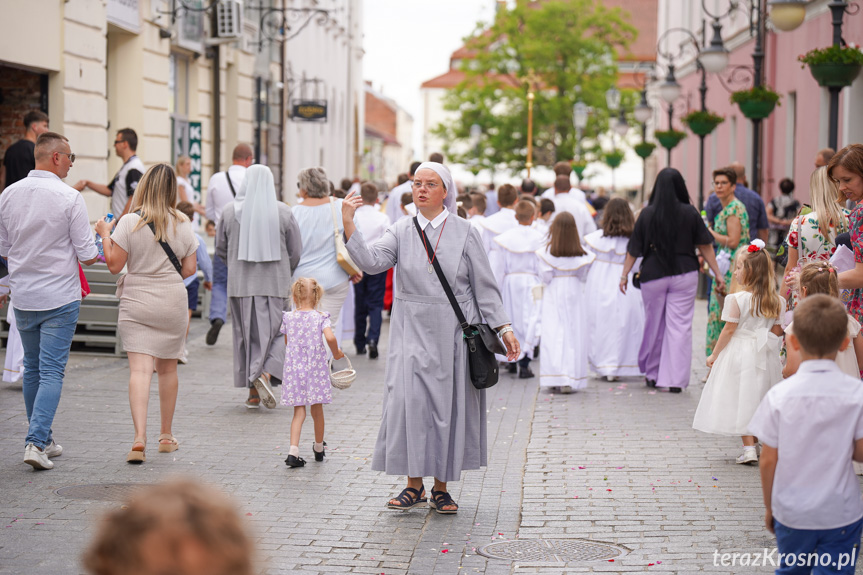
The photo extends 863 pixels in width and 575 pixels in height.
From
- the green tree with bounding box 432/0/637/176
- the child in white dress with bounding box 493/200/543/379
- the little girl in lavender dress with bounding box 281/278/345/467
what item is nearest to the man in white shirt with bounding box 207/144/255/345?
the child in white dress with bounding box 493/200/543/379

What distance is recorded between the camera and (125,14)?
53.4 feet

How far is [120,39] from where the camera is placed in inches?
666

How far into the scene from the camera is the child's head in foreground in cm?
396

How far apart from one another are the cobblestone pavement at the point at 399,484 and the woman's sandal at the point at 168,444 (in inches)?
3.3

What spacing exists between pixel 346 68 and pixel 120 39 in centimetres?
2477

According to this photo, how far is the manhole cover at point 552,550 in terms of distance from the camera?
5.50m

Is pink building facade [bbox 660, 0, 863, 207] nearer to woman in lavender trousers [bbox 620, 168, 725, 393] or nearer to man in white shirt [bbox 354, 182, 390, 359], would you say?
man in white shirt [bbox 354, 182, 390, 359]

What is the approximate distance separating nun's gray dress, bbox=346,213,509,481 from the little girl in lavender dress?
1.28m

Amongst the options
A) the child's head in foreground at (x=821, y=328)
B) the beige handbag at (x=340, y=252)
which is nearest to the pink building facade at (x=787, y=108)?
the beige handbag at (x=340, y=252)

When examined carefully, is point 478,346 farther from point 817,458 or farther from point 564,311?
point 564,311

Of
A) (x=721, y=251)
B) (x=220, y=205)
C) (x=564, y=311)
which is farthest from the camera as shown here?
(x=220, y=205)

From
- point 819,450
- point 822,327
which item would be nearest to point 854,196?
point 822,327

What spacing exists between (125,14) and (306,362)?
1024 cm

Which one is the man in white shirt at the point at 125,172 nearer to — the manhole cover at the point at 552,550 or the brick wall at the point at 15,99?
the brick wall at the point at 15,99
